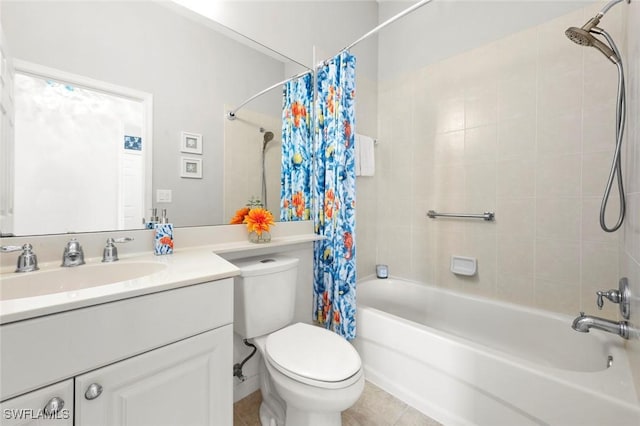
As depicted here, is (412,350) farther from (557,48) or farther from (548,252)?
(557,48)

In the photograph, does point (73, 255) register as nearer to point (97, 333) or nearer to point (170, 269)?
point (170, 269)

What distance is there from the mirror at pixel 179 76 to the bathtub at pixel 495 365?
3.75 feet

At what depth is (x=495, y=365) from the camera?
1.18 m

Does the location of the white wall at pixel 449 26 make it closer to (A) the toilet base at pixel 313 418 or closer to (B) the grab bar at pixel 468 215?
(B) the grab bar at pixel 468 215

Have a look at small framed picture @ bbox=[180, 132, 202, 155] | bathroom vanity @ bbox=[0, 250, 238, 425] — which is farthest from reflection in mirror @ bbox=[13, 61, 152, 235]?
bathroom vanity @ bbox=[0, 250, 238, 425]

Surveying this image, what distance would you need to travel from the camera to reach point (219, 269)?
922mm

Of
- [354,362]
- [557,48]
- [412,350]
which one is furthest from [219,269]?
[557,48]

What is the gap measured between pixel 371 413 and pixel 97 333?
1.36 m

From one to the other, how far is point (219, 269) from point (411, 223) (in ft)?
5.79

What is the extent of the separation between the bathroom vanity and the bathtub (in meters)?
0.98

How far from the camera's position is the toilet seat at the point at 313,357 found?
1.02 meters

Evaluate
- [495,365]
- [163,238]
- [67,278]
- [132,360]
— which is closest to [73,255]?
[67,278]

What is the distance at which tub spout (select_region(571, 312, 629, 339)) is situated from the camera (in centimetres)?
108

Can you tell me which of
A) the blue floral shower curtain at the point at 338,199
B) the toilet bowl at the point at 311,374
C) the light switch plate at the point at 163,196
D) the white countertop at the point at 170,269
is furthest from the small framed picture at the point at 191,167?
the toilet bowl at the point at 311,374
